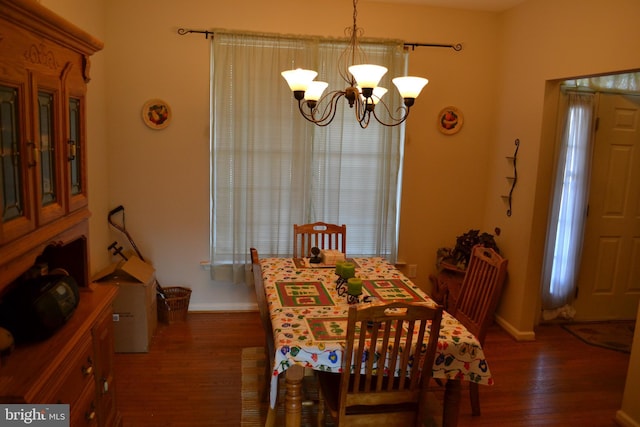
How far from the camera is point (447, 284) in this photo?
4020mm

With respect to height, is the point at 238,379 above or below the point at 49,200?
below

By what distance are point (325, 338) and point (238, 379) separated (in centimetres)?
130

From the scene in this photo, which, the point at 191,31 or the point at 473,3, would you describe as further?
the point at 473,3

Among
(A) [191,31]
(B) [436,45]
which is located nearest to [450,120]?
(B) [436,45]

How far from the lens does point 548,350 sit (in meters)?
3.76

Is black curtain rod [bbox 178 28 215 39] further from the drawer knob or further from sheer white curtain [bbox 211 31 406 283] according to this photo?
the drawer knob

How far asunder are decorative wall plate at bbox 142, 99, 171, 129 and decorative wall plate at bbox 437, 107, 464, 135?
2.33 meters

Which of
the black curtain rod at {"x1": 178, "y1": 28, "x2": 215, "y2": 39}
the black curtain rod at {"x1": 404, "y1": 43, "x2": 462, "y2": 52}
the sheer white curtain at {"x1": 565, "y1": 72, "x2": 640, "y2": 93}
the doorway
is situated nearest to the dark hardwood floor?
the doorway

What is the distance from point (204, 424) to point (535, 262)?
2.74m

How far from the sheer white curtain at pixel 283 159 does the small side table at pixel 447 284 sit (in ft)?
1.66

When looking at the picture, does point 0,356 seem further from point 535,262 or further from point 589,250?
point 589,250

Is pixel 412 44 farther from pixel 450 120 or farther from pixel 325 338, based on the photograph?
pixel 325 338

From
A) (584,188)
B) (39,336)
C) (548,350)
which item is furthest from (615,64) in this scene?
(39,336)

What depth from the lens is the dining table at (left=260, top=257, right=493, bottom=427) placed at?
2.01 m
